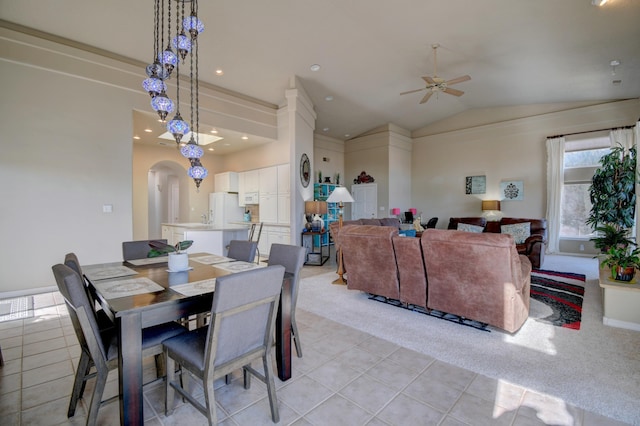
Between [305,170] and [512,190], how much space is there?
5.76 m

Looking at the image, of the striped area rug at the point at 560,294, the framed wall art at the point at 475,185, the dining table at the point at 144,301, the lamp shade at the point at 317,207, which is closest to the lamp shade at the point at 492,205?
the framed wall art at the point at 475,185

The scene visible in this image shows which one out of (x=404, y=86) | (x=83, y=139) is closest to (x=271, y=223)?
(x=83, y=139)

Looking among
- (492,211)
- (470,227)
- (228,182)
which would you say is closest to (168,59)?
(228,182)

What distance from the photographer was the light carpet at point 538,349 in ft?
6.35

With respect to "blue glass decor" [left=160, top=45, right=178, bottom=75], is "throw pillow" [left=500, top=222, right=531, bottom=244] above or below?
below

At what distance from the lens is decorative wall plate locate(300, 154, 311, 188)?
6.40 meters

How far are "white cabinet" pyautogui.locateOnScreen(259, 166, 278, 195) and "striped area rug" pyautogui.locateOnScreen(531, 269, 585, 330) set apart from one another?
5.20 metres

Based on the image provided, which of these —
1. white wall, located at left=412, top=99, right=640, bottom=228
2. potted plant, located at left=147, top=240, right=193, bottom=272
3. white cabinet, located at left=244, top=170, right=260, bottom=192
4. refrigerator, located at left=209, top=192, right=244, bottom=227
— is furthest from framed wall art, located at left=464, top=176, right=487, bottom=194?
potted plant, located at left=147, top=240, right=193, bottom=272

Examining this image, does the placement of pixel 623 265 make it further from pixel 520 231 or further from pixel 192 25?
pixel 192 25

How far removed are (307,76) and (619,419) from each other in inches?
→ 239

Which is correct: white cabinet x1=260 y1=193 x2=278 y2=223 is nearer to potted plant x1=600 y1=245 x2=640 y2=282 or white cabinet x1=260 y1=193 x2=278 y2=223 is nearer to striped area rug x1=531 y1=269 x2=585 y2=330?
striped area rug x1=531 y1=269 x2=585 y2=330

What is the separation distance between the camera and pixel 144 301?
1.52 m

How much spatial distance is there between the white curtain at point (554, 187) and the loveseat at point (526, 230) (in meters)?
1.36

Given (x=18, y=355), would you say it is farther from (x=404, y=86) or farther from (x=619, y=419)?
(x=404, y=86)
